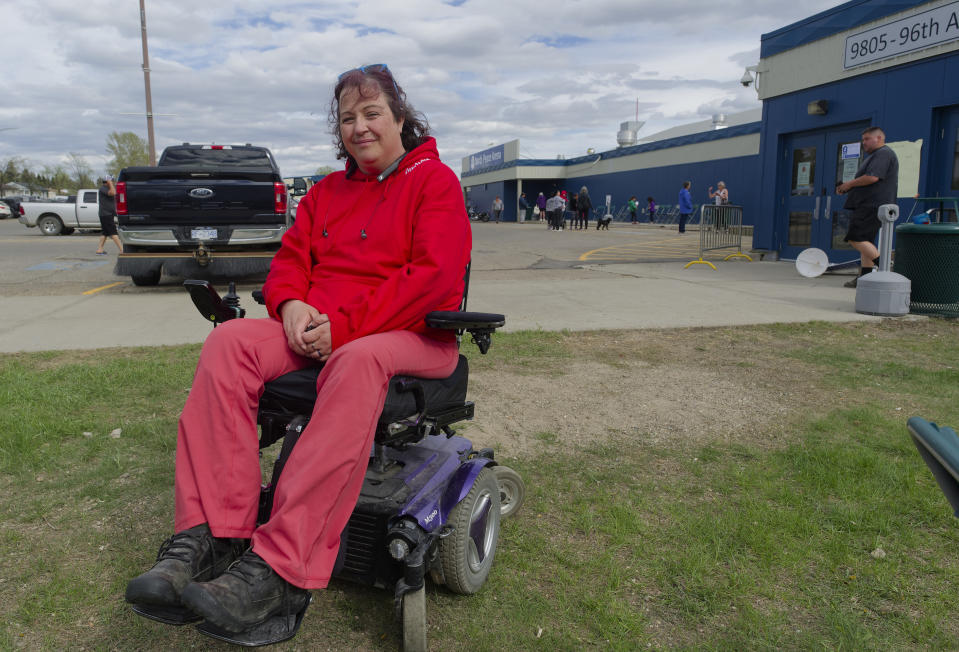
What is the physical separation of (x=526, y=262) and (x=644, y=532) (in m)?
11.8

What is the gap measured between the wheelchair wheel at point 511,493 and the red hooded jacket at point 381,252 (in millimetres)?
716

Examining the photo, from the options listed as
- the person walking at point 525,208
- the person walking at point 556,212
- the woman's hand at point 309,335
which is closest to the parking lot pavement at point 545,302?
the woman's hand at point 309,335

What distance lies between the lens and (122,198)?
345 inches

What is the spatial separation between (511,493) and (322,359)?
1.08 m

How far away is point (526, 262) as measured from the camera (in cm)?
1450

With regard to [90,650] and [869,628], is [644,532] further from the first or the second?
[90,650]

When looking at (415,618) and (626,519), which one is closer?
(415,618)

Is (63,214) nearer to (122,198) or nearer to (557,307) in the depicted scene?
(122,198)

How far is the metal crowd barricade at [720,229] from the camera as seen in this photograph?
14.2 metres

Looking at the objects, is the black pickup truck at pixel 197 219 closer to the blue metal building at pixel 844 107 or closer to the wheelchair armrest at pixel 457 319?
the wheelchair armrest at pixel 457 319

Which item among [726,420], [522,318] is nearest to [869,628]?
[726,420]

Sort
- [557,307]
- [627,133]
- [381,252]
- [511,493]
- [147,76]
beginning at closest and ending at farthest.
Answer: [381,252] → [511,493] → [557,307] → [147,76] → [627,133]

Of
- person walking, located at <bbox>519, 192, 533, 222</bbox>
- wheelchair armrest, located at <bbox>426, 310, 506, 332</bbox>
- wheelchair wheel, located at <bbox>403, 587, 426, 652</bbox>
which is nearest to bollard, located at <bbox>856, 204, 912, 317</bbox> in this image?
wheelchair armrest, located at <bbox>426, 310, 506, 332</bbox>

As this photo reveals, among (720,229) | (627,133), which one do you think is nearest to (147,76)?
(720,229)
